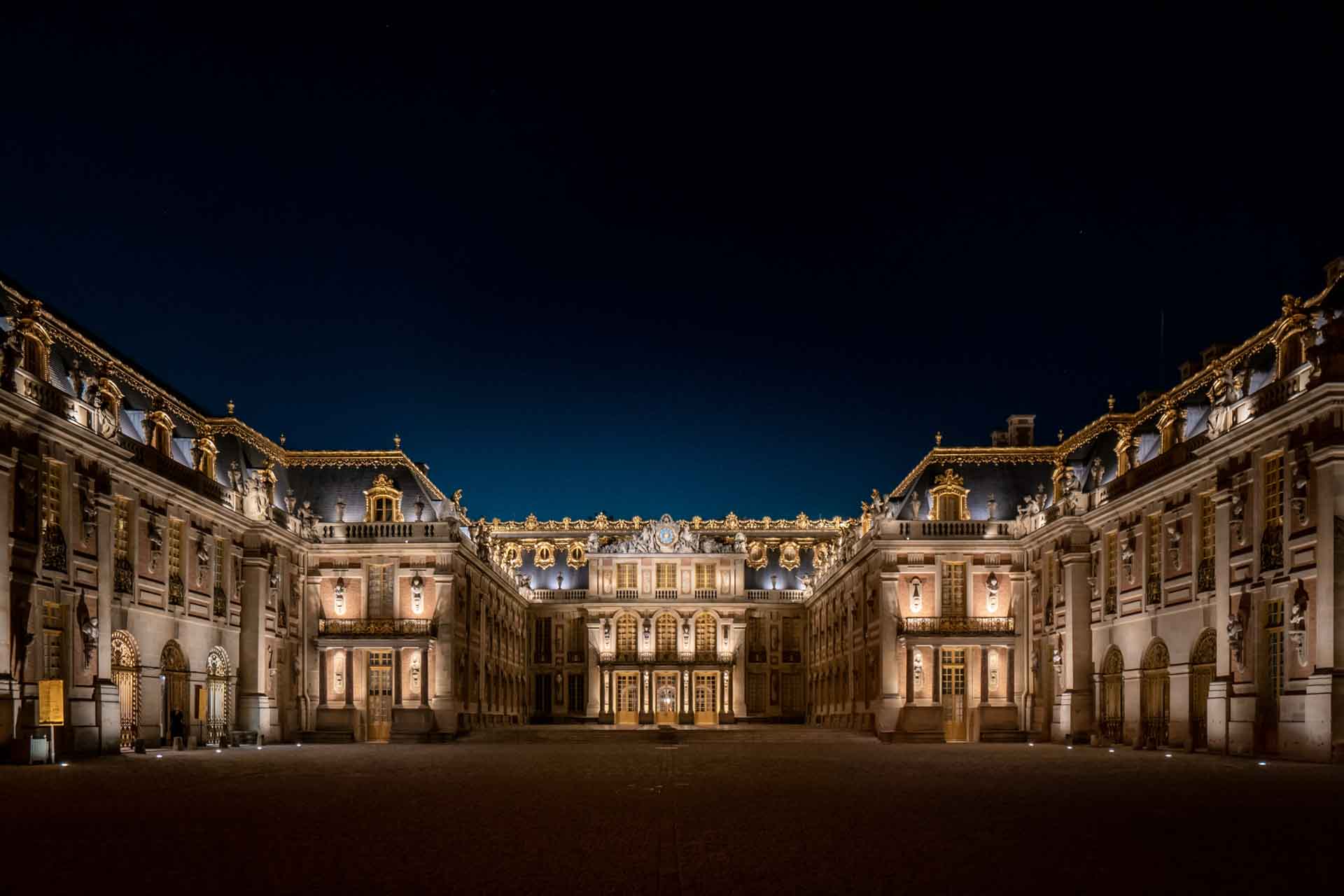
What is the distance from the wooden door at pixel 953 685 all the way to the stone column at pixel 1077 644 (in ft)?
26.3

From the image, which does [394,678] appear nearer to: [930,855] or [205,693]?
[205,693]

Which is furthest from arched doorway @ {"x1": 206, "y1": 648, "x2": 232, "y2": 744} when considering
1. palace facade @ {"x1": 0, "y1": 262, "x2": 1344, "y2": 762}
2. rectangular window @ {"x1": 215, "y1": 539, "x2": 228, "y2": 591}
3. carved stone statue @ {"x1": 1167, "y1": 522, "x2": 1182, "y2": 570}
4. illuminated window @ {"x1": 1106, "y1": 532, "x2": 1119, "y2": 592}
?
carved stone statue @ {"x1": 1167, "y1": 522, "x2": 1182, "y2": 570}

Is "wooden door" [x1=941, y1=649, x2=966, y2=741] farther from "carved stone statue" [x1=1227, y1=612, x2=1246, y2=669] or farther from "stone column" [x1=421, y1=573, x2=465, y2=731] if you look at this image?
"carved stone statue" [x1=1227, y1=612, x2=1246, y2=669]

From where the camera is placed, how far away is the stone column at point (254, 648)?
1912 inches

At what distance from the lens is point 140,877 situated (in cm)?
1167

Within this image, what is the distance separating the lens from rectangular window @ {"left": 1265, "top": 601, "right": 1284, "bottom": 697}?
3469 cm

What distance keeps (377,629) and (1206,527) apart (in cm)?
3370

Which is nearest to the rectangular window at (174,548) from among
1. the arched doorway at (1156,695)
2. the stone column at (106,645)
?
the stone column at (106,645)

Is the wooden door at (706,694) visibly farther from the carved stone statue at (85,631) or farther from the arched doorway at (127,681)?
the carved stone statue at (85,631)

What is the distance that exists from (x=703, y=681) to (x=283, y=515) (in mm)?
42040

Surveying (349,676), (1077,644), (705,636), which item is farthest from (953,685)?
(705,636)

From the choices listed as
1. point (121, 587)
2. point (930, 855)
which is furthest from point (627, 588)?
point (930, 855)

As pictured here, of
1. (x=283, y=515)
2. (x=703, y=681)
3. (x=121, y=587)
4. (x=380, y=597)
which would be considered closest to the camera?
(x=121, y=587)

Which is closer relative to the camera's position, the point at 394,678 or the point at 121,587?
the point at 121,587
